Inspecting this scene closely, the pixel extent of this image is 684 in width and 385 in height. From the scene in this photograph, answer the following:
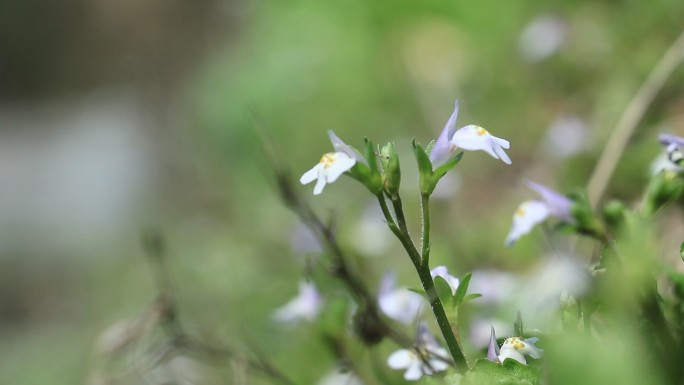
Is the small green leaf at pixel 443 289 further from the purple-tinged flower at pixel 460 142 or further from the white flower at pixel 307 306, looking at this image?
the white flower at pixel 307 306

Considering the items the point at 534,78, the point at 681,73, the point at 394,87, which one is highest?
the point at 394,87

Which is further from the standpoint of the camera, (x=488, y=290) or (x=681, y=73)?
(x=681, y=73)

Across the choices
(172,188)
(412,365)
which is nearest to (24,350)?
(172,188)

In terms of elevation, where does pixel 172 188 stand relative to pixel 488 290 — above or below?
above

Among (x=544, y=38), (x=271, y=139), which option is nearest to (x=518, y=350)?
(x=271, y=139)

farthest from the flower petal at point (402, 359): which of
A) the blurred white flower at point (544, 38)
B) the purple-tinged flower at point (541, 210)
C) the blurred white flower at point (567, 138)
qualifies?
the blurred white flower at point (544, 38)

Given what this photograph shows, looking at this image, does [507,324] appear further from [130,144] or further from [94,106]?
[94,106]
